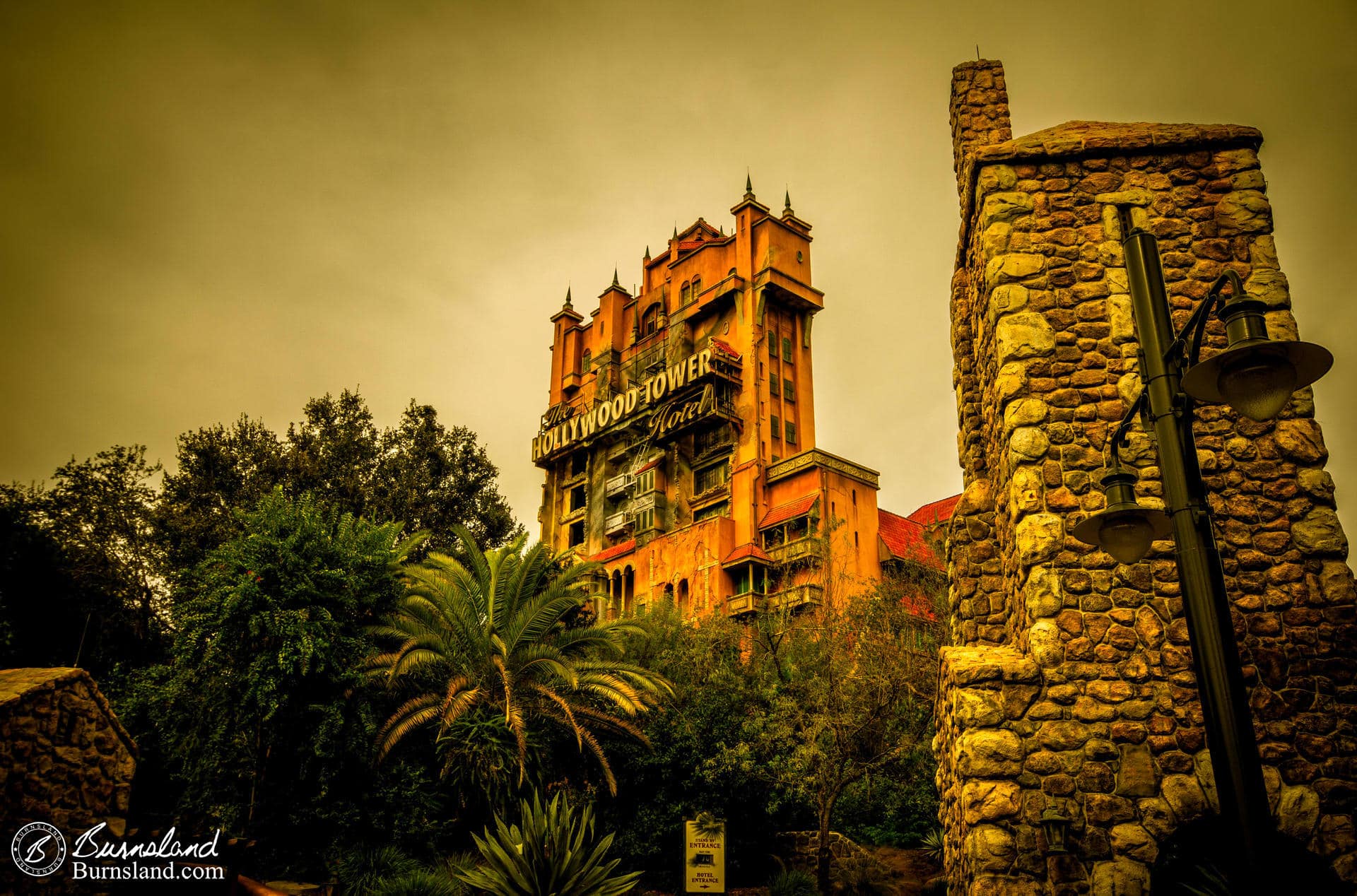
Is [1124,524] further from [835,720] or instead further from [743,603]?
[743,603]

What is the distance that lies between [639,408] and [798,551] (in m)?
12.4

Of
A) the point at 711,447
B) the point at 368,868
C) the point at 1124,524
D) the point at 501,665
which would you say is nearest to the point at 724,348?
the point at 711,447

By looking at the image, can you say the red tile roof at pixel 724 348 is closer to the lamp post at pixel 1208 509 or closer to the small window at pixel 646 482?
the small window at pixel 646 482

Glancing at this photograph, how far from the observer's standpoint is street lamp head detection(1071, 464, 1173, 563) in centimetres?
455

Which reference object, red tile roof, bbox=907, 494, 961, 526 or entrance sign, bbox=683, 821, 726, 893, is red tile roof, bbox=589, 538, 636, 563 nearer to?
red tile roof, bbox=907, 494, 961, 526

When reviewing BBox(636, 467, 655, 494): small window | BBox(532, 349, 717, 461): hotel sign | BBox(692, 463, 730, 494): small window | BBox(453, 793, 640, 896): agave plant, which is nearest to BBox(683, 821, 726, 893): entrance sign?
BBox(453, 793, 640, 896): agave plant

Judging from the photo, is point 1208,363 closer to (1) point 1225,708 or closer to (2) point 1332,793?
(1) point 1225,708

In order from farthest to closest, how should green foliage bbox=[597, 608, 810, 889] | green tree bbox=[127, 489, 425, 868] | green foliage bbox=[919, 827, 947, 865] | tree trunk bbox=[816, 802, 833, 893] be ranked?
green foliage bbox=[919, 827, 947, 865] → green foliage bbox=[597, 608, 810, 889] → tree trunk bbox=[816, 802, 833, 893] → green tree bbox=[127, 489, 425, 868]

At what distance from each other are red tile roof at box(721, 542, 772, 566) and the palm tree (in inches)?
583

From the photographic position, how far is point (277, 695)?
1527cm

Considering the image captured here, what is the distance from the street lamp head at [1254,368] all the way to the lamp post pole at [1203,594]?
0.77 feet

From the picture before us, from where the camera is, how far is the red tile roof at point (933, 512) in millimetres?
33656

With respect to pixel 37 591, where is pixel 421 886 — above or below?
below

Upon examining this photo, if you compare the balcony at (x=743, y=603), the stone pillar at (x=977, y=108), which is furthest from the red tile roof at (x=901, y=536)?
the stone pillar at (x=977, y=108)
